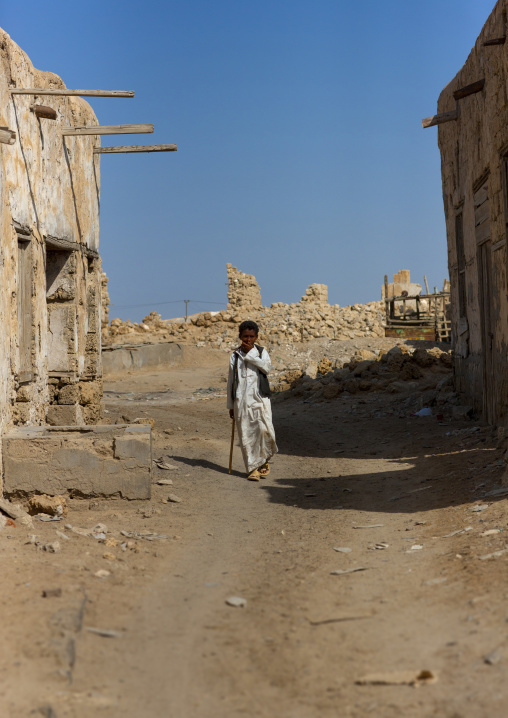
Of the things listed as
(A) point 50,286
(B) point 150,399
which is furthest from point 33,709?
(B) point 150,399

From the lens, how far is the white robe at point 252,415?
294 inches

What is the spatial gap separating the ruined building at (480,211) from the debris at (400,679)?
16.8ft

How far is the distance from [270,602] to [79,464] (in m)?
2.74

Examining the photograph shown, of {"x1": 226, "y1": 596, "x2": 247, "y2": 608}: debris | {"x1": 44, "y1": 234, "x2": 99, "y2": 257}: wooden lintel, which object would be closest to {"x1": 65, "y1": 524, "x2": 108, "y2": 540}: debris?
{"x1": 226, "y1": 596, "x2": 247, "y2": 608}: debris

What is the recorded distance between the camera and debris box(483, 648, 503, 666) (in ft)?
8.96

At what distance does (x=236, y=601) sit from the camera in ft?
12.1

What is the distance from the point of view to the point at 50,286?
8.79 metres

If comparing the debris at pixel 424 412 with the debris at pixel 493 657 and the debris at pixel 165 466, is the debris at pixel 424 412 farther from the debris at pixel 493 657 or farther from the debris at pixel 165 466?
the debris at pixel 493 657

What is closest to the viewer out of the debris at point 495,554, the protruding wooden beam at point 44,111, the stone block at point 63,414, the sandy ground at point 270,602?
the sandy ground at point 270,602

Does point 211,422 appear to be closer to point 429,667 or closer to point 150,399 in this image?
point 150,399

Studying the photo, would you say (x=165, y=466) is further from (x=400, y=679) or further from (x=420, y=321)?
(x=420, y=321)

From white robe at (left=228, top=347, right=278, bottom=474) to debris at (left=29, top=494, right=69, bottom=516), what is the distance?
2.30m

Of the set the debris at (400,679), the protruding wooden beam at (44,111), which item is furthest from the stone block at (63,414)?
the debris at (400,679)

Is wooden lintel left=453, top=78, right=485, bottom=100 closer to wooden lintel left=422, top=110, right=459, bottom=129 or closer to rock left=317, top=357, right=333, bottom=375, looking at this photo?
wooden lintel left=422, top=110, right=459, bottom=129
